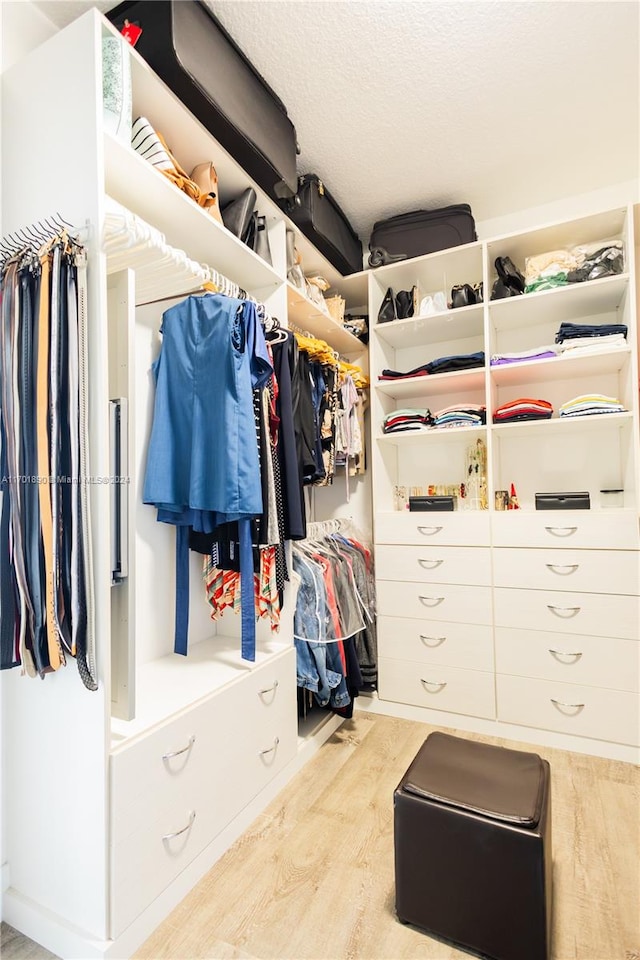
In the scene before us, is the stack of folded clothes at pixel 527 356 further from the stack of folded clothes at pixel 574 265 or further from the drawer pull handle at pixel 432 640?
the drawer pull handle at pixel 432 640

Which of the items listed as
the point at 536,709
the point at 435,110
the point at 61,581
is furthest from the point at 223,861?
the point at 435,110

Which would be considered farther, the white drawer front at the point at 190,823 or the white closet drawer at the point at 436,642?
the white closet drawer at the point at 436,642

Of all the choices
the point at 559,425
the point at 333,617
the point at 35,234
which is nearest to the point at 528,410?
the point at 559,425

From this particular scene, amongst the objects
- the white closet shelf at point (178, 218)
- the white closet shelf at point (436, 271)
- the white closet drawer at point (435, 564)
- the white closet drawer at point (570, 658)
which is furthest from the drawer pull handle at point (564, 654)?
the white closet shelf at point (178, 218)

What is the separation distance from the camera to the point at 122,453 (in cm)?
130

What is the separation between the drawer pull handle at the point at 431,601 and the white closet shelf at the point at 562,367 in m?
1.17

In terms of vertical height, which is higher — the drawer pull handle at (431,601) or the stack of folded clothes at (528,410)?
the stack of folded clothes at (528,410)

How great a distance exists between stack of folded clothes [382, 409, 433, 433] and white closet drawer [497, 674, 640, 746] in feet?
4.32

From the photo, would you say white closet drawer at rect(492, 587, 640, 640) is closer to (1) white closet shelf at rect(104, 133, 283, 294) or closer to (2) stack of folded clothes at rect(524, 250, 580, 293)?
(2) stack of folded clothes at rect(524, 250, 580, 293)

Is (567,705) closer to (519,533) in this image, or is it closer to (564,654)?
(564,654)

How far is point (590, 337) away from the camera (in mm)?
2193

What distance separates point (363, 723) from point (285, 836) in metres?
0.91

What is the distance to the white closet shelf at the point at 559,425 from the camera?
2.14 meters

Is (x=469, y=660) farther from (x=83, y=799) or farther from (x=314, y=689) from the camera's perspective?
(x=83, y=799)
